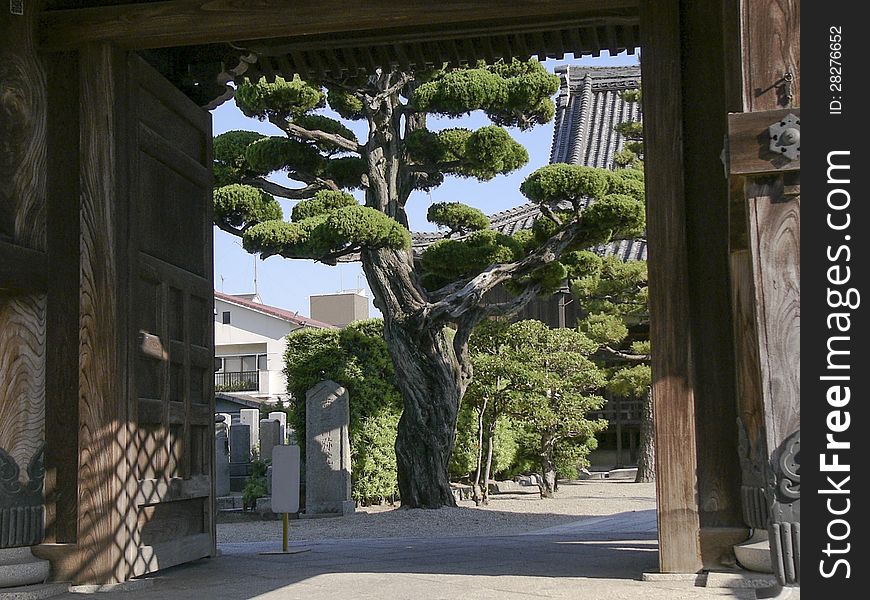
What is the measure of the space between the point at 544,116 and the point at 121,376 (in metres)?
7.64

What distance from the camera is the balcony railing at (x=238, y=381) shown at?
35.9m

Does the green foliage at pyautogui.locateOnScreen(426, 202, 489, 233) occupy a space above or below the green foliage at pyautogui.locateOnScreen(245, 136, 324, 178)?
below

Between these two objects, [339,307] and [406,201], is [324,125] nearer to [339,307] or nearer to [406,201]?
[406,201]

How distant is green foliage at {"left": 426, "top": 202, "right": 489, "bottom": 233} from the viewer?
43.1 feet

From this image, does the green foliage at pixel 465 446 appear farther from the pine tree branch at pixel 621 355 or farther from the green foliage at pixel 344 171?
the green foliage at pixel 344 171

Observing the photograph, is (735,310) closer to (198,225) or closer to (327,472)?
(198,225)

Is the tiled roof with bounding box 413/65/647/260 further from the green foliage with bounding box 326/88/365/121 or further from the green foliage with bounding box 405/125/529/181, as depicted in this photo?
the green foliage with bounding box 405/125/529/181

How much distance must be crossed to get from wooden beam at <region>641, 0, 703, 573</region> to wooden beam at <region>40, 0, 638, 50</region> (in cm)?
35

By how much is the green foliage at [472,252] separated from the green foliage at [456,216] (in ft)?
1.02

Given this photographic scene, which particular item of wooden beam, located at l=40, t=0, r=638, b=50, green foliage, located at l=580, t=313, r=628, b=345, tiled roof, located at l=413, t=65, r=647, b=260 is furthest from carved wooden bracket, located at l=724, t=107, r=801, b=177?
tiled roof, located at l=413, t=65, r=647, b=260

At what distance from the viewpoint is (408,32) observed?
257 inches

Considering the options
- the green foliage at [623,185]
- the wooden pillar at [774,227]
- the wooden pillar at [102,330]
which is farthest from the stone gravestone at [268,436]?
the wooden pillar at [774,227]
